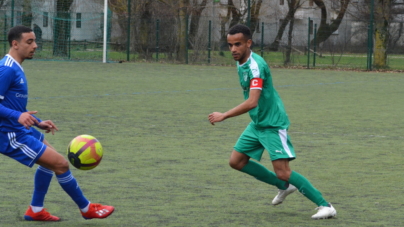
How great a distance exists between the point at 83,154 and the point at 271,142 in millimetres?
1511

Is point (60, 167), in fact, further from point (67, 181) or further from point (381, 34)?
A: point (381, 34)

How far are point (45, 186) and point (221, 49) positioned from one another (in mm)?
27289

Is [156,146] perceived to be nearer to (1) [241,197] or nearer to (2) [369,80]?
(1) [241,197]

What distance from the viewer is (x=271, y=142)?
18.5ft

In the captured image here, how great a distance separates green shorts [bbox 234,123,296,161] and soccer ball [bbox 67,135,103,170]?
1.25 m

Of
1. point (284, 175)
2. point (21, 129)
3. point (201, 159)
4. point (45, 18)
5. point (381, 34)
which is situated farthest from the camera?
point (45, 18)

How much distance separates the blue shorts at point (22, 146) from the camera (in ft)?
17.0

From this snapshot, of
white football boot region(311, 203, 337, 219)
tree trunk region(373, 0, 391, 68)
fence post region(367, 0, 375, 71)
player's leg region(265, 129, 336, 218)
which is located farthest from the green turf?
tree trunk region(373, 0, 391, 68)

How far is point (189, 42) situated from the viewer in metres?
32.7

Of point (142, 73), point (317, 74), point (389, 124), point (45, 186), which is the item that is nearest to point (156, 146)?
point (45, 186)

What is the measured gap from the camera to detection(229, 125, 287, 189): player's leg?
19.3ft

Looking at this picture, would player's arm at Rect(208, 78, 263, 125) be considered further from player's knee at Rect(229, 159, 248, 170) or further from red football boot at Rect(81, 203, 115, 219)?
red football boot at Rect(81, 203, 115, 219)

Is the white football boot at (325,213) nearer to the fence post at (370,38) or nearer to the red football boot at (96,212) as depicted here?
the red football boot at (96,212)

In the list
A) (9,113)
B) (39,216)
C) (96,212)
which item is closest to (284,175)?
(96,212)
